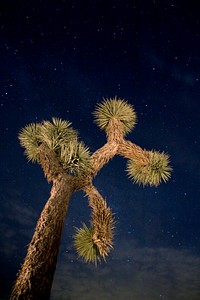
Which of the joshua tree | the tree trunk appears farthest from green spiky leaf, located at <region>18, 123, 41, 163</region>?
the tree trunk

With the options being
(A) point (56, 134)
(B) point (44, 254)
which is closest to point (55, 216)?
(B) point (44, 254)

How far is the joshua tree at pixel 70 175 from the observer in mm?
4242

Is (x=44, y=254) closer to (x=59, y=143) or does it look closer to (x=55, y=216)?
(x=55, y=216)

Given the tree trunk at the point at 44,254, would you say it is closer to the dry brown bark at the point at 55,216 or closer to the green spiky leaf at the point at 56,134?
the dry brown bark at the point at 55,216

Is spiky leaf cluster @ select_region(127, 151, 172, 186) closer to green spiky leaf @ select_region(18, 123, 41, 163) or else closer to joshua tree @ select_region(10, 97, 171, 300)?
joshua tree @ select_region(10, 97, 171, 300)

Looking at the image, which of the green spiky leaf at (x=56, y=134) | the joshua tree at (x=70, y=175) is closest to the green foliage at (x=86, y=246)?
the joshua tree at (x=70, y=175)

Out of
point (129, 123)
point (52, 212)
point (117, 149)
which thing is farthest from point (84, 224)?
point (129, 123)

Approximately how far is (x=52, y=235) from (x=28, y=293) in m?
1.04

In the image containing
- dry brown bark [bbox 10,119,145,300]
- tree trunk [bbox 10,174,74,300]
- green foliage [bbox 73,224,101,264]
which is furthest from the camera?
green foliage [bbox 73,224,101,264]

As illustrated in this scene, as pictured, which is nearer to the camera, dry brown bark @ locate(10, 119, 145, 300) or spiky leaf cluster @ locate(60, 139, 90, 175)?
dry brown bark @ locate(10, 119, 145, 300)

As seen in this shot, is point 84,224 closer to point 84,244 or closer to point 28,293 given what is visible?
point 84,244

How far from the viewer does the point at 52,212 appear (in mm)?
5070

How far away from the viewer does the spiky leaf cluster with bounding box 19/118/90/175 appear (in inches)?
Result: 250

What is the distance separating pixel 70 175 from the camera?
6172 mm
